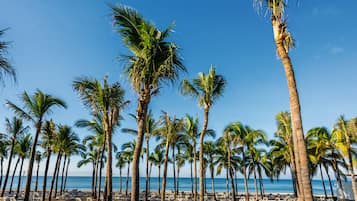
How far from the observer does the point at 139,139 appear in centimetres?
683

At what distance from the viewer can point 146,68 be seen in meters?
7.02

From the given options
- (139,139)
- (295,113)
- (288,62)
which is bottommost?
(139,139)

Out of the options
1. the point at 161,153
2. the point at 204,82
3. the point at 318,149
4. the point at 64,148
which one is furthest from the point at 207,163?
the point at 204,82

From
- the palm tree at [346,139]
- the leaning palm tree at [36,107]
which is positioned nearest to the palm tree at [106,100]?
the leaning palm tree at [36,107]

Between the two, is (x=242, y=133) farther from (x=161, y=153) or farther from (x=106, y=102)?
(x=161, y=153)

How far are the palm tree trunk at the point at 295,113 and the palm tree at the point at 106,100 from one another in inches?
331

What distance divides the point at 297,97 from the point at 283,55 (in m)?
1.42

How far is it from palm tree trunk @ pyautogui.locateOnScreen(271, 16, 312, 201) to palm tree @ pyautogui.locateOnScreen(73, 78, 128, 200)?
8.41 metres

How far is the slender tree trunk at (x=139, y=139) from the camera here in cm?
648

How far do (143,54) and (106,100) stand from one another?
610 cm

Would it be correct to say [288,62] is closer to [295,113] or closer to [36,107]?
[295,113]

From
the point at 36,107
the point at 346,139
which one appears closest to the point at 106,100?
the point at 36,107

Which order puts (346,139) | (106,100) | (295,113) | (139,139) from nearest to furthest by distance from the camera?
(295,113) → (139,139) → (106,100) → (346,139)

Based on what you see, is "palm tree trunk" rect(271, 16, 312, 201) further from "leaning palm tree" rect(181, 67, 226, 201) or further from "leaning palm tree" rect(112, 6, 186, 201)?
"leaning palm tree" rect(181, 67, 226, 201)
